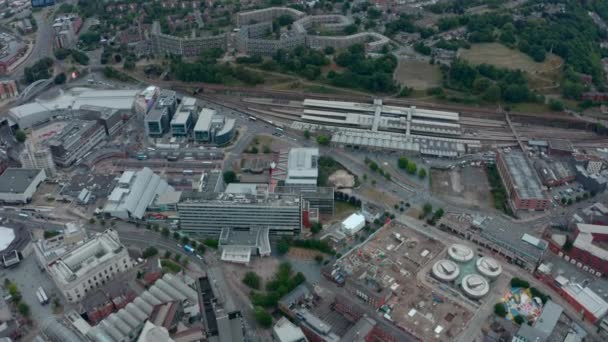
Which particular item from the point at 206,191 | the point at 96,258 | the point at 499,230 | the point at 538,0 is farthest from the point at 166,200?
the point at 538,0

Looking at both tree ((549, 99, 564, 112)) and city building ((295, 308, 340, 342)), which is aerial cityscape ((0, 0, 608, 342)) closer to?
city building ((295, 308, 340, 342))

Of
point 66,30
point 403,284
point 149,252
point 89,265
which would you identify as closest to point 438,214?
point 403,284

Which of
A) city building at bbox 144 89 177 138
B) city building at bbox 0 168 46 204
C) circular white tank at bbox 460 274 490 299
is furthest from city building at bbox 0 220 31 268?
circular white tank at bbox 460 274 490 299

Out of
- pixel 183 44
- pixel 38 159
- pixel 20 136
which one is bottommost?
pixel 20 136

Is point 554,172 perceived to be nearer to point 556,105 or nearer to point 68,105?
point 556,105

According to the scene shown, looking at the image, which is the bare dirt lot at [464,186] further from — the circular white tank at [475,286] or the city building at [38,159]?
the city building at [38,159]

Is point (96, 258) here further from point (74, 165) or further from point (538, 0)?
point (538, 0)
